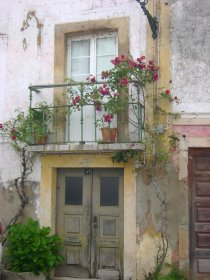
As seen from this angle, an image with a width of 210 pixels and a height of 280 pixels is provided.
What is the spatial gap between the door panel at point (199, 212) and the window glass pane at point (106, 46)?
8.03 ft

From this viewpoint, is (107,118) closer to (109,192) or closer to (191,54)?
(109,192)

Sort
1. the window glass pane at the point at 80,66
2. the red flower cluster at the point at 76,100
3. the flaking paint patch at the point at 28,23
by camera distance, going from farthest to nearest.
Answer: the flaking paint patch at the point at 28,23, the window glass pane at the point at 80,66, the red flower cluster at the point at 76,100

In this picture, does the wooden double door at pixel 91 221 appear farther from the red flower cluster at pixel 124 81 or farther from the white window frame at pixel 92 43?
the white window frame at pixel 92 43

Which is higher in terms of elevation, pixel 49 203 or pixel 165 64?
pixel 165 64

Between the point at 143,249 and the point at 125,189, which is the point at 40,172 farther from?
the point at 143,249

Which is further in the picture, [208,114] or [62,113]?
[62,113]

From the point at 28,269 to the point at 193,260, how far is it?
2.83 meters

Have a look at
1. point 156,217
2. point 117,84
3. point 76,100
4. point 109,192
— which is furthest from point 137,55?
point 156,217

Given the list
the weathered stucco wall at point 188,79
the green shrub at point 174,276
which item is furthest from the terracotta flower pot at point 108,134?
the green shrub at point 174,276

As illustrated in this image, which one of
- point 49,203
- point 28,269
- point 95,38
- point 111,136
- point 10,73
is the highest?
point 95,38

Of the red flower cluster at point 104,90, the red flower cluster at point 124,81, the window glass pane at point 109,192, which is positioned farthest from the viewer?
the window glass pane at point 109,192

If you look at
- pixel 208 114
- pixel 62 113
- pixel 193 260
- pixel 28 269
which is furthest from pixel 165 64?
pixel 28 269

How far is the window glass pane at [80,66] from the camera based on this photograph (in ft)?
28.6

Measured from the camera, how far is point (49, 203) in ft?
27.6
